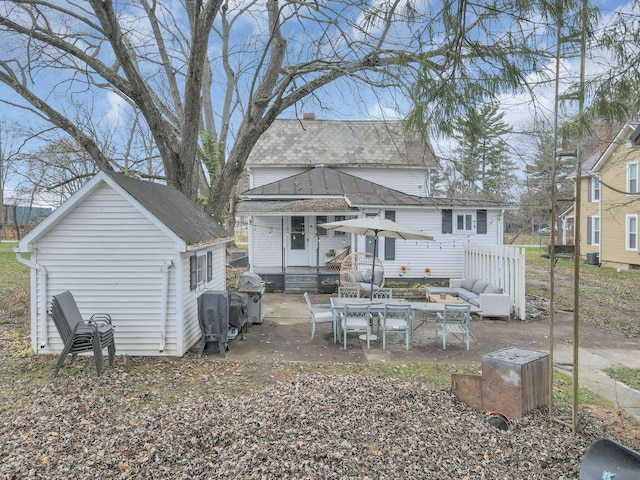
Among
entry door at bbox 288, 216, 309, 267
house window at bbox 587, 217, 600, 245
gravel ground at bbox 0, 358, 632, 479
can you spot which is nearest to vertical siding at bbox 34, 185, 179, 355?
gravel ground at bbox 0, 358, 632, 479

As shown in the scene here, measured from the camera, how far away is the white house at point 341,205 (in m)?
14.9

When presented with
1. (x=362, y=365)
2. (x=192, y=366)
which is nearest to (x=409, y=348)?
(x=362, y=365)

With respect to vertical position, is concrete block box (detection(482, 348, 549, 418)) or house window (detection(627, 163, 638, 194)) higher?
house window (detection(627, 163, 638, 194))

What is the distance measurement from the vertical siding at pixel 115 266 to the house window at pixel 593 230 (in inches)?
965

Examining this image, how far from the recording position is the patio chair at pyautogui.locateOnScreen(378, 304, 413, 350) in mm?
7676

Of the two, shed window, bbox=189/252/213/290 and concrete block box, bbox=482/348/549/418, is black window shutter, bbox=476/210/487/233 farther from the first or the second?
concrete block box, bbox=482/348/549/418

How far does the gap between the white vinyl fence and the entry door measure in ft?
21.6

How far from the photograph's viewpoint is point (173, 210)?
27.4ft

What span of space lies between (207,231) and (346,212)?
20.5ft

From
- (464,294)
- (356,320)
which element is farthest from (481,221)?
(356,320)

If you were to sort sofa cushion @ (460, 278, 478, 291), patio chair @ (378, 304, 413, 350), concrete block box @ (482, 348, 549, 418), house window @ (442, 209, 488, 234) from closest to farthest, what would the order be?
1. concrete block box @ (482, 348, 549, 418)
2. patio chair @ (378, 304, 413, 350)
3. sofa cushion @ (460, 278, 478, 291)
4. house window @ (442, 209, 488, 234)

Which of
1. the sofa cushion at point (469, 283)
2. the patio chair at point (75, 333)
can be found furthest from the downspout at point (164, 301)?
the sofa cushion at point (469, 283)

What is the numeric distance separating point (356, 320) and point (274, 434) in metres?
4.42

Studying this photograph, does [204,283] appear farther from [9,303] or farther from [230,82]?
[230,82]
